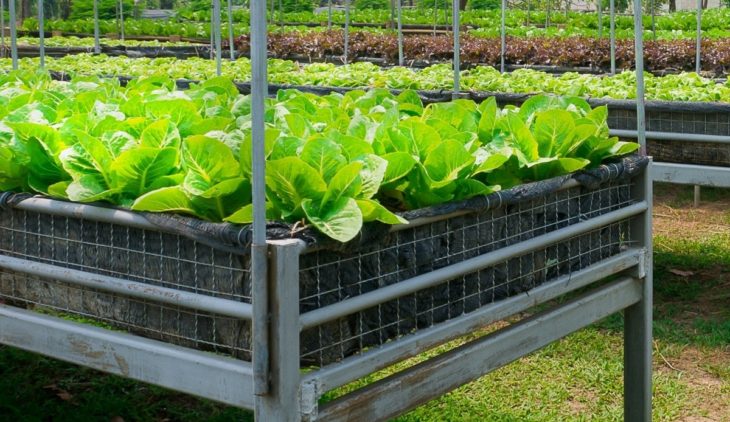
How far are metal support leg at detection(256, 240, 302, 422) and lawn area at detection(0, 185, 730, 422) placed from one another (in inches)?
74.1

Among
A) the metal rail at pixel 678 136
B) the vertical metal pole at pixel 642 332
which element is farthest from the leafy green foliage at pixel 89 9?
the vertical metal pole at pixel 642 332

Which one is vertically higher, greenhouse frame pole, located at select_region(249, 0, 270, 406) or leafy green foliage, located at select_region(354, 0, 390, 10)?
leafy green foliage, located at select_region(354, 0, 390, 10)

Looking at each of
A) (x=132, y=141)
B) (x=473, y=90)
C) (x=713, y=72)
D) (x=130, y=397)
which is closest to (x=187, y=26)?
(x=713, y=72)

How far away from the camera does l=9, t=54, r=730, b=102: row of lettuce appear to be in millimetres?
6095

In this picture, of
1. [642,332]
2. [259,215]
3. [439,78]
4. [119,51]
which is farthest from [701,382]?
[119,51]

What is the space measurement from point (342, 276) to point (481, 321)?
52 cm

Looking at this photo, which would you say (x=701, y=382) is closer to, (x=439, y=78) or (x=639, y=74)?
(x=639, y=74)

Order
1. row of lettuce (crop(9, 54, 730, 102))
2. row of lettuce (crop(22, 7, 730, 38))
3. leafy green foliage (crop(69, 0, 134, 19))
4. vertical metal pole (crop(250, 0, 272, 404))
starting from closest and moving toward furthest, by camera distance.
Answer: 1. vertical metal pole (crop(250, 0, 272, 404))
2. row of lettuce (crop(9, 54, 730, 102))
3. row of lettuce (crop(22, 7, 730, 38))
4. leafy green foliage (crop(69, 0, 134, 19))

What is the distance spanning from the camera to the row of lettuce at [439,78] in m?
6.09

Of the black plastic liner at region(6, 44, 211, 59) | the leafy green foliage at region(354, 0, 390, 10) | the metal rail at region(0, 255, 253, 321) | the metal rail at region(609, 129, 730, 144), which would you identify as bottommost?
the metal rail at region(0, 255, 253, 321)

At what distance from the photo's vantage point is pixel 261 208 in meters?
2.02

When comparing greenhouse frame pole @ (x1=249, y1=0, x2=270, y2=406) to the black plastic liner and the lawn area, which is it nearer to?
the lawn area

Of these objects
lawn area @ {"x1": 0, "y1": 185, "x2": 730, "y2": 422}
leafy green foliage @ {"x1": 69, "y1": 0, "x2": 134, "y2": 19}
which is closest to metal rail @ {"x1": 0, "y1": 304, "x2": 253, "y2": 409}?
lawn area @ {"x1": 0, "y1": 185, "x2": 730, "y2": 422}

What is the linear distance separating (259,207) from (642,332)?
173 cm
